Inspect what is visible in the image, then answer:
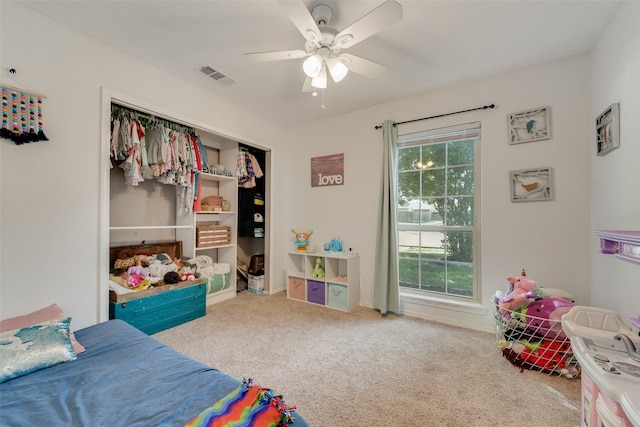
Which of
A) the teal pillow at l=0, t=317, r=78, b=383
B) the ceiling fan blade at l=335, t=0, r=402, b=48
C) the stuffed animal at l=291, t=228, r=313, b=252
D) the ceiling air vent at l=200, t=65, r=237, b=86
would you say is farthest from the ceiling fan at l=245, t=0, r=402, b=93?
the stuffed animal at l=291, t=228, r=313, b=252

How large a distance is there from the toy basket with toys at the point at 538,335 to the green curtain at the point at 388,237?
42.1 inches

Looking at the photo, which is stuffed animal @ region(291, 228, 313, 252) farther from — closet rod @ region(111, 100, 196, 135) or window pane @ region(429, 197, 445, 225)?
closet rod @ region(111, 100, 196, 135)

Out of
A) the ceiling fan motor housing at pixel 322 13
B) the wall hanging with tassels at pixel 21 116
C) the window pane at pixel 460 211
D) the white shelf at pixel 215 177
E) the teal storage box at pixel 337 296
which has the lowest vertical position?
the teal storage box at pixel 337 296

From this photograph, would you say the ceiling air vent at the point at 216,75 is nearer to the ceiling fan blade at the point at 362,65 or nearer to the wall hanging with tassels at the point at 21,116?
the wall hanging with tassels at the point at 21,116

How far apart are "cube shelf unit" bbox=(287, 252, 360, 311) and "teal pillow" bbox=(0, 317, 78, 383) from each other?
237 cm

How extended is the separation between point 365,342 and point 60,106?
303cm

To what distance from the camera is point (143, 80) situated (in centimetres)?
240

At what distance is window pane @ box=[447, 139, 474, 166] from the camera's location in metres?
2.79

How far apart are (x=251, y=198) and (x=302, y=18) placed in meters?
2.72

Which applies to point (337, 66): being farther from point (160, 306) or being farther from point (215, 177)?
point (160, 306)

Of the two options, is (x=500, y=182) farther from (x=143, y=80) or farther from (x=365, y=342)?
(x=143, y=80)

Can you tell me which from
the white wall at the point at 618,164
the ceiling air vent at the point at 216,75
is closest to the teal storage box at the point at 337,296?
the white wall at the point at 618,164

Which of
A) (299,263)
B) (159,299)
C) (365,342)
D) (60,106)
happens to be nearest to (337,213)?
(299,263)

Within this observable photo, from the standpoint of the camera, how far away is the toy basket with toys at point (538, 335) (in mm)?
1829
